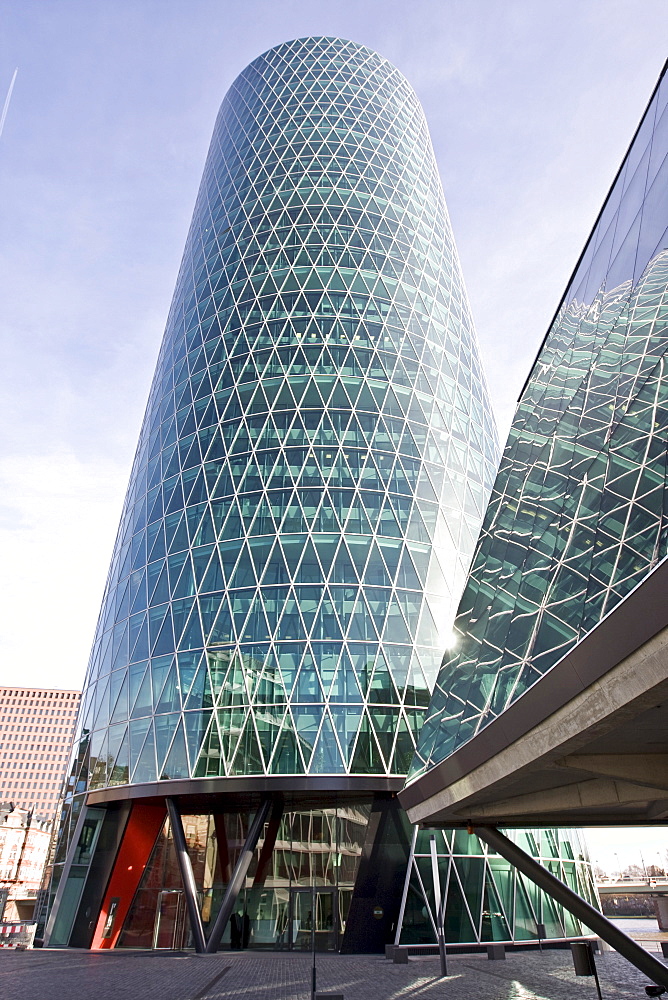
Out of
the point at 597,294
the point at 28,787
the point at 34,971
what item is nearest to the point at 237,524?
the point at 34,971

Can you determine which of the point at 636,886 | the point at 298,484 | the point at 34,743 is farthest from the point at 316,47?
the point at 34,743

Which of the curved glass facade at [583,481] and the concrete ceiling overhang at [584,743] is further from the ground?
the curved glass facade at [583,481]

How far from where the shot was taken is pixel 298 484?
33.6 metres

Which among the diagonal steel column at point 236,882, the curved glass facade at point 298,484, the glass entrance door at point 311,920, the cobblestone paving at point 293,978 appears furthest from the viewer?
the curved glass facade at point 298,484

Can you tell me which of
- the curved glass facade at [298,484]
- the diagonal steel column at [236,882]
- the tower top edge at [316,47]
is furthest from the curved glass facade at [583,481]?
the tower top edge at [316,47]

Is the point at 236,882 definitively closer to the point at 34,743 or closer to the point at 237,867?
the point at 237,867

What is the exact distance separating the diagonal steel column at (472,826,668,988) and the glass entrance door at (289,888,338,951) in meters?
14.0

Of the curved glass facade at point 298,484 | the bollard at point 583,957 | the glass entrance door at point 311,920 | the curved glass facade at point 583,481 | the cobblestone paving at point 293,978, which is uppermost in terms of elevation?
the curved glass facade at point 298,484

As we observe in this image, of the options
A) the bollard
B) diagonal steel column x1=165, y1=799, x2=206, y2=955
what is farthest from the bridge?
the bollard

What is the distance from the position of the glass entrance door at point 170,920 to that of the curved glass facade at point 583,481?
62.0ft

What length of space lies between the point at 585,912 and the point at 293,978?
917 cm

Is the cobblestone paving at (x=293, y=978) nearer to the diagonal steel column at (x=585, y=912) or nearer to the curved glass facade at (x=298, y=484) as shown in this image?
the diagonal steel column at (x=585, y=912)

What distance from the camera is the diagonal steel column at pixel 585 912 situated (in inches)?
451

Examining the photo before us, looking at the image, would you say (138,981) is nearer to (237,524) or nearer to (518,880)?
(518,880)
